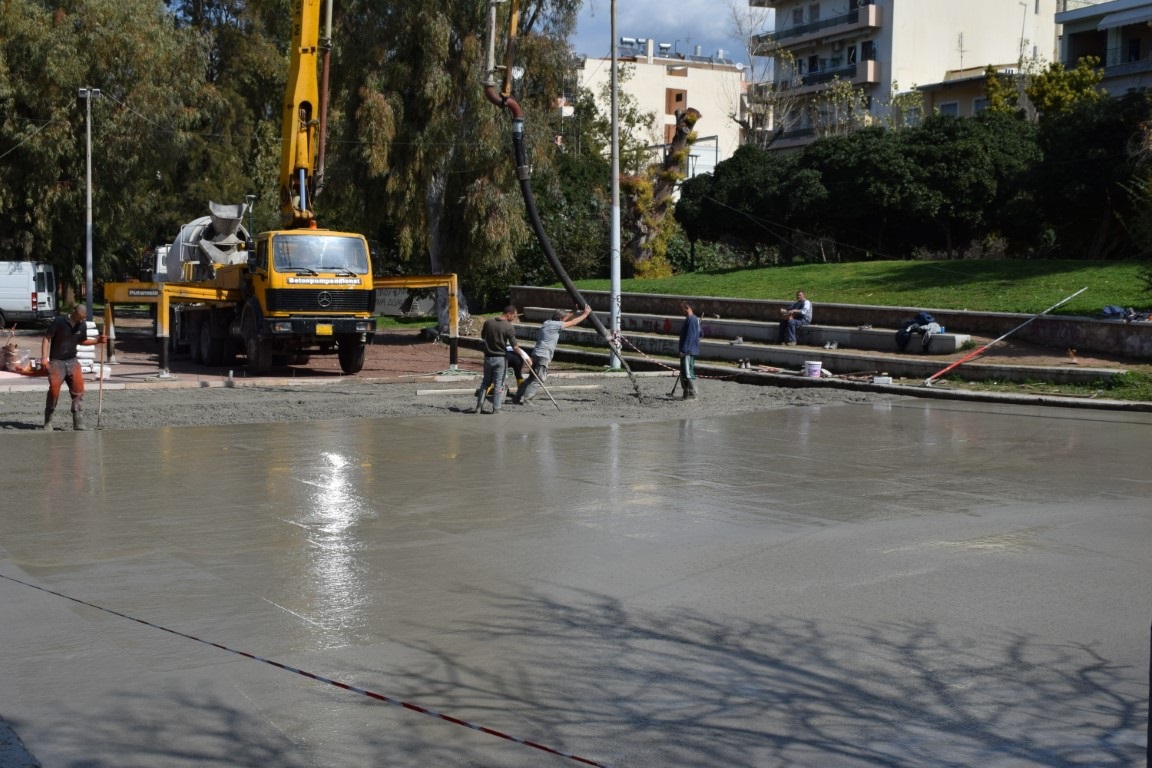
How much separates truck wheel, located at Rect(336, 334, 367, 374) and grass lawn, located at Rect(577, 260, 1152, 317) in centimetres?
1008

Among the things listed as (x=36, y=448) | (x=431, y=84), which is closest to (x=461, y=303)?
(x=431, y=84)

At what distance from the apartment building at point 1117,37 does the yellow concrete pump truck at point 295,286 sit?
34.5 metres

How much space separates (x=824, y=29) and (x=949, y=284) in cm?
4272

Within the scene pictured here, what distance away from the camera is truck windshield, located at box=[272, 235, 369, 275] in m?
24.9

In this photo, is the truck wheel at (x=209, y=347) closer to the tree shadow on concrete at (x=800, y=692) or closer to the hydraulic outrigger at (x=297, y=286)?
the hydraulic outrigger at (x=297, y=286)

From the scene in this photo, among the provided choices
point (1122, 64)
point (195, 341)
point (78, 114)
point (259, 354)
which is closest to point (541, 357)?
point (259, 354)

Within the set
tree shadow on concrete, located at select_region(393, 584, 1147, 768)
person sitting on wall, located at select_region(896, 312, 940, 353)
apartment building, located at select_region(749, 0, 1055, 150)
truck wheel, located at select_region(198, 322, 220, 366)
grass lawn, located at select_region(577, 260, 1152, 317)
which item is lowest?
tree shadow on concrete, located at select_region(393, 584, 1147, 768)

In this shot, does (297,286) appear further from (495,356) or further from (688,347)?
(688,347)

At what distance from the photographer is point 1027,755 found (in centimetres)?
543

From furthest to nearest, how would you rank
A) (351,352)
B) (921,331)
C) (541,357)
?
(351,352) → (921,331) → (541,357)

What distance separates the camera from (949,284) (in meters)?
28.8

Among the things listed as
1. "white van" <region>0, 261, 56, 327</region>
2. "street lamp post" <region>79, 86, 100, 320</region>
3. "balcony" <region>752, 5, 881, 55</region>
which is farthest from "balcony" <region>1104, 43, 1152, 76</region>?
"white van" <region>0, 261, 56, 327</region>

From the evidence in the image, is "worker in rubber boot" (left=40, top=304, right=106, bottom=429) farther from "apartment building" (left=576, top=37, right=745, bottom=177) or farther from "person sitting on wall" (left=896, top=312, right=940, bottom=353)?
"apartment building" (left=576, top=37, right=745, bottom=177)

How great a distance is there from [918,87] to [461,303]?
110 feet
